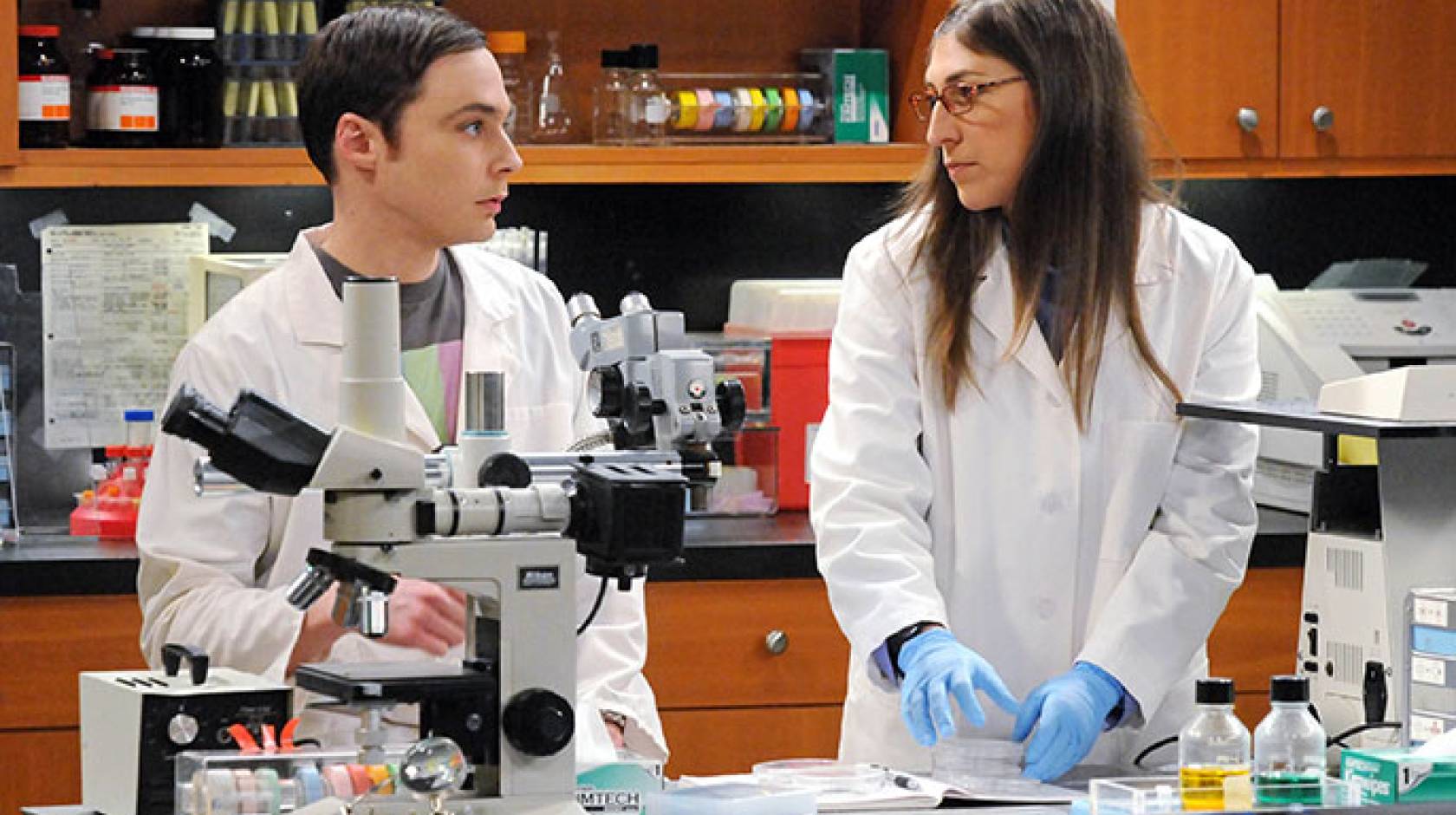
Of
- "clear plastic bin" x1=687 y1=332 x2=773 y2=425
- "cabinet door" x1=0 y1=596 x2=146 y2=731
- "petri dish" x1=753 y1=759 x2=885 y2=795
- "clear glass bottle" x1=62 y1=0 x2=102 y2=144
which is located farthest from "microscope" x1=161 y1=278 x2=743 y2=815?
"clear glass bottle" x1=62 y1=0 x2=102 y2=144

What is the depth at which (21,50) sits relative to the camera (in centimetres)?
369

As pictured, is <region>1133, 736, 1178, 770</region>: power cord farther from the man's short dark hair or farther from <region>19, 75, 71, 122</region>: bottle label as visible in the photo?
<region>19, 75, 71, 122</region>: bottle label

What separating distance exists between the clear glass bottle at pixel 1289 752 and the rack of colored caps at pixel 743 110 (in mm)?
2170

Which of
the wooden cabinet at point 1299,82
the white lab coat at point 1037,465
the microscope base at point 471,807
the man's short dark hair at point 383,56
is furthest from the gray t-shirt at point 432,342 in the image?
the wooden cabinet at point 1299,82

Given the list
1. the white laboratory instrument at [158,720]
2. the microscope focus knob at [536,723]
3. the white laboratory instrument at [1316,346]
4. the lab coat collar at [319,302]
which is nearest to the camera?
the microscope focus knob at [536,723]

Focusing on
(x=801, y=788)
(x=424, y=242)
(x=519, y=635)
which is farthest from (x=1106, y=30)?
(x=519, y=635)

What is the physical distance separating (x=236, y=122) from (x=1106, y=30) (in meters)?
1.72

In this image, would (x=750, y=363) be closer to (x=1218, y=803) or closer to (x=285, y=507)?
(x=285, y=507)

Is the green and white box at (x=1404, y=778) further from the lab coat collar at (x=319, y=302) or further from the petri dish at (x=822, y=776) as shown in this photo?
the lab coat collar at (x=319, y=302)

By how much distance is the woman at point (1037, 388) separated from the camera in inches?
97.8

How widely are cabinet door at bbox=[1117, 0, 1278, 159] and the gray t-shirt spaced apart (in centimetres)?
174

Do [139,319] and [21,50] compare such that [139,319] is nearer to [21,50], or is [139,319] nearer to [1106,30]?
[21,50]

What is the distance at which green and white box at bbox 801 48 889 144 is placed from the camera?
4.07m

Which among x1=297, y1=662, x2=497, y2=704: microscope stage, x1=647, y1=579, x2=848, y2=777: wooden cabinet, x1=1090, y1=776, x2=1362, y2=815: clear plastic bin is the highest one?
x1=297, y1=662, x2=497, y2=704: microscope stage
